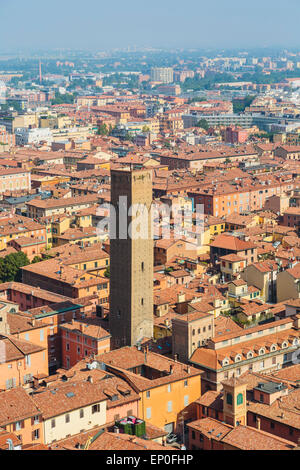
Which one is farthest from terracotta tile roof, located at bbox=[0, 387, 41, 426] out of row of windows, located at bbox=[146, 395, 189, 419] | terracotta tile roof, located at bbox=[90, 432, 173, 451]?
row of windows, located at bbox=[146, 395, 189, 419]

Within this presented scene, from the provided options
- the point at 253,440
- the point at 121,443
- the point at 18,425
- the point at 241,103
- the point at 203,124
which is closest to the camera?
the point at 121,443

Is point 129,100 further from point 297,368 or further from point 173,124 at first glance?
point 297,368

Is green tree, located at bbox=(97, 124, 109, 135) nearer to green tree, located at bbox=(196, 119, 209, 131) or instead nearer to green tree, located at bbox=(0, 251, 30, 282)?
green tree, located at bbox=(196, 119, 209, 131)

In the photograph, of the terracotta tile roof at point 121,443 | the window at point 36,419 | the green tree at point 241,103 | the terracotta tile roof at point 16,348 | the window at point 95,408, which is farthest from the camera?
the green tree at point 241,103

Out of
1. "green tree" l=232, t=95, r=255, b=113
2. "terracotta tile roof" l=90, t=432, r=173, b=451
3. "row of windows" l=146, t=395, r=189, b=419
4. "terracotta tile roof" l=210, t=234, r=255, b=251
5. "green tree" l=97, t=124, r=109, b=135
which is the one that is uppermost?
"terracotta tile roof" l=90, t=432, r=173, b=451

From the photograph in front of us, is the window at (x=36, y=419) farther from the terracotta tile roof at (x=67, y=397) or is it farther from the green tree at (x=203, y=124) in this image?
the green tree at (x=203, y=124)

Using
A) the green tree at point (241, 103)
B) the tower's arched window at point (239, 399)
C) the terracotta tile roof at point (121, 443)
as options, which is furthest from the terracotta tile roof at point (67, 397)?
the green tree at point (241, 103)

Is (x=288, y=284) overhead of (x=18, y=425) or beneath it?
beneath

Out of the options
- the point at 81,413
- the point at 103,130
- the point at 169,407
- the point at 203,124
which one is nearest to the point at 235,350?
the point at 169,407

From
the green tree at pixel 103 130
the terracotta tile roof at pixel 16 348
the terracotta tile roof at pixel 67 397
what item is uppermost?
the terracotta tile roof at pixel 67 397

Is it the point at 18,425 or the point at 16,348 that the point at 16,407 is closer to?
the point at 18,425
